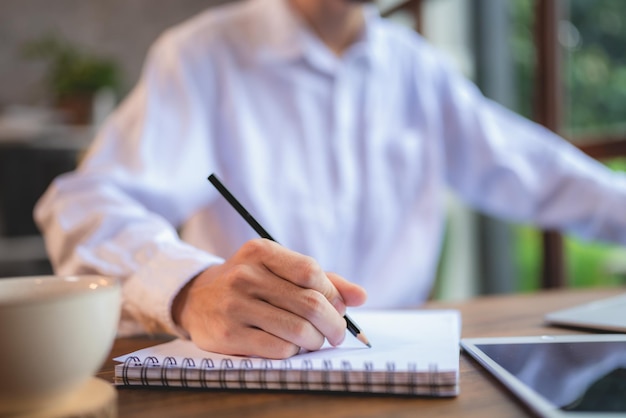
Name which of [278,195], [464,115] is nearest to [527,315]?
[278,195]

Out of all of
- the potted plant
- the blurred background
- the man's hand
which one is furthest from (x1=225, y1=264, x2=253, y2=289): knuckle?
the potted plant

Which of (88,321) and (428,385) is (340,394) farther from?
(88,321)

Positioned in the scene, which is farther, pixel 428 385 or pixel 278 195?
pixel 278 195

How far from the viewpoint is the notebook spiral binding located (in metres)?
0.44

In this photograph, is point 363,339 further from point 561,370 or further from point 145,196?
point 145,196

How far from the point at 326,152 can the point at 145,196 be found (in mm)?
375

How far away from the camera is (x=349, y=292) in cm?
54

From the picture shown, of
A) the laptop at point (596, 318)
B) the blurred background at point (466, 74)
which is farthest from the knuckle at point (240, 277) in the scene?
the blurred background at point (466, 74)

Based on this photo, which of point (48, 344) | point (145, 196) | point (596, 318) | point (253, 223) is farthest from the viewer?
point (145, 196)

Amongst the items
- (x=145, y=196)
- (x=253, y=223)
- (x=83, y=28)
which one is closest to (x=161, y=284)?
(x=253, y=223)

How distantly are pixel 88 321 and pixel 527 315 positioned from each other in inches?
22.4

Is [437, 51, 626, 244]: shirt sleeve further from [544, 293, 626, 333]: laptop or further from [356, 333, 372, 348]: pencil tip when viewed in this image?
[356, 333, 372, 348]: pencil tip

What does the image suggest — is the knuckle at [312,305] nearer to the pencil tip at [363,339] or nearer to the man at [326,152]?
the pencil tip at [363,339]

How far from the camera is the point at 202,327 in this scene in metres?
0.54
